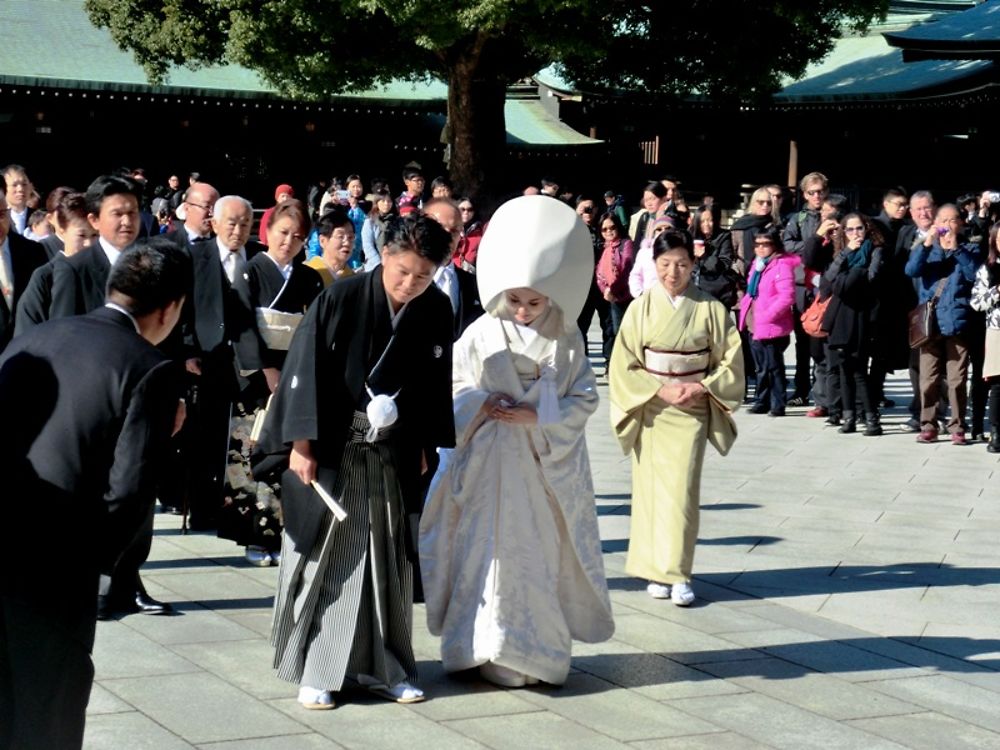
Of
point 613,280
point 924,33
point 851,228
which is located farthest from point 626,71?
point 851,228

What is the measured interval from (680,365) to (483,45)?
17825 mm

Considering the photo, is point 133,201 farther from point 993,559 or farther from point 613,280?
point 613,280

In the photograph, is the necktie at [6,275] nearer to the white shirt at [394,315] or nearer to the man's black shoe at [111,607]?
the man's black shoe at [111,607]

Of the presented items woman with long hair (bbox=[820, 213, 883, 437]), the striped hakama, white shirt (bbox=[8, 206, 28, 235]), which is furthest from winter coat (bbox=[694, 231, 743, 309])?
the striped hakama

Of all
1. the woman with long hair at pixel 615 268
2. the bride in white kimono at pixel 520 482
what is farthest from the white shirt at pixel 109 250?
the woman with long hair at pixel 615 268

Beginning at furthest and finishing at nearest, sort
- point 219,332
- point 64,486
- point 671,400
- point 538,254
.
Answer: point 219,332 → point 671,400 → point 538,254 → point 64,486

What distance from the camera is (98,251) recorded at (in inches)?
257

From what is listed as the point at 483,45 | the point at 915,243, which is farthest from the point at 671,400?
the point at 483,45

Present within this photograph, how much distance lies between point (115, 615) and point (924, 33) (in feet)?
60.5

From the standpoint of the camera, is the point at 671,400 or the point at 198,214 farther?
the point at 198,214

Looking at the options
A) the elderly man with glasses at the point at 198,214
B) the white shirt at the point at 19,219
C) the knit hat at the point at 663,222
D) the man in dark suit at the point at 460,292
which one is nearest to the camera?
the elderly man with glasses at the point at 198,214

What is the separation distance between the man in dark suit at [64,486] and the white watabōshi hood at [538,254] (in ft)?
7.58

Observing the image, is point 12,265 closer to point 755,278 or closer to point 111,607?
point 111,607

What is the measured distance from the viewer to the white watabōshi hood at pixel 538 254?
217 inches
